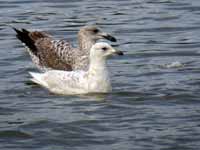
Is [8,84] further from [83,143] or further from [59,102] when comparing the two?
[83,143]

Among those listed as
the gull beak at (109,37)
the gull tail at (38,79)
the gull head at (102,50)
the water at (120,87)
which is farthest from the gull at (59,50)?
the gull head at (102,50)

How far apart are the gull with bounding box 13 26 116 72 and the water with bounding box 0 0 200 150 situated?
373mm

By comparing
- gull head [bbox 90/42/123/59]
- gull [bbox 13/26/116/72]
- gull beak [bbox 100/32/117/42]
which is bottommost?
gull [bbox 13/26/116/72]

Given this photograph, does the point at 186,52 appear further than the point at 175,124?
Yes

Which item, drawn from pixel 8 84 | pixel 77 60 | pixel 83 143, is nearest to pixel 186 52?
pixel 77 60

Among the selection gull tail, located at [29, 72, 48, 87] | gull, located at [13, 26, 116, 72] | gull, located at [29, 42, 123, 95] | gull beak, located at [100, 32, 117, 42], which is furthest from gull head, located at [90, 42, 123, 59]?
gull beak, located at [100, 32, 117, 42]

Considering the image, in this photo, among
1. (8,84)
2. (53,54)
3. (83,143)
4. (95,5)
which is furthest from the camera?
(95,5)

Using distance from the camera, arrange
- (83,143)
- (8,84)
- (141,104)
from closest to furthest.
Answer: (83,143) < (141,104) < (8,84)

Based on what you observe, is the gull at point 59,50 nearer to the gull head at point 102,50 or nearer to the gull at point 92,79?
the gull at point 92,79

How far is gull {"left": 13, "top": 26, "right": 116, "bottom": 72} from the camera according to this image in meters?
14.6

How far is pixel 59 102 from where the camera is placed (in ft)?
42.0

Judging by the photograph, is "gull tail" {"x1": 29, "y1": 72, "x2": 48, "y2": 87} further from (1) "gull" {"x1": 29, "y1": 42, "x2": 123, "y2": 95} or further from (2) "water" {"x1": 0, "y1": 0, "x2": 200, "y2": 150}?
(1) "gull" {"x1": 29, "y1": 42, "x2": 123, "y2": 95}

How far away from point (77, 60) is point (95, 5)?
5711 millimetres

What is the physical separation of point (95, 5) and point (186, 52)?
457cm
